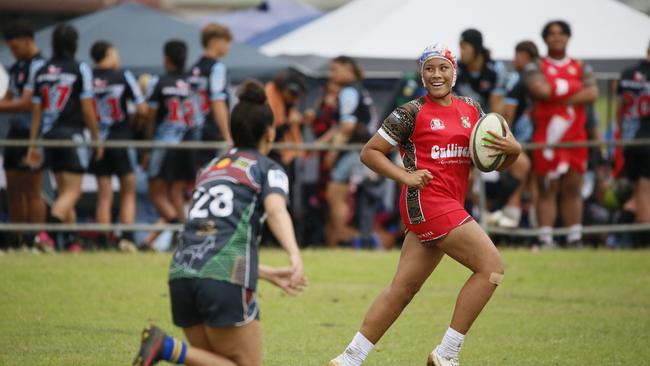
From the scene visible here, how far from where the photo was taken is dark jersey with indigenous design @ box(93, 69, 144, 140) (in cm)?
1384

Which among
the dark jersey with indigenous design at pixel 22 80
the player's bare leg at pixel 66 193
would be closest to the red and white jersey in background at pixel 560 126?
the player's bare leg at pixel 66 193

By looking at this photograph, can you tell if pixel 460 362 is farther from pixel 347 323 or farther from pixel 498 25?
pixel 498 25

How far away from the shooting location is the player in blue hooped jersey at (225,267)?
5.88 metres

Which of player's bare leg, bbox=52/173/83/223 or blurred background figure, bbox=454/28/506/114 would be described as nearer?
player's bare leg, bbox=52/173/83/223

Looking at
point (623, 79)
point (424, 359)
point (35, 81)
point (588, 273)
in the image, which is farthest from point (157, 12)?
point (424, 359)

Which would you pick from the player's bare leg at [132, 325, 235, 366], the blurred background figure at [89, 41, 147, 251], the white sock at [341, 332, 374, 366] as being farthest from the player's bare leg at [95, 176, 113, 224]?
the player's bare leg at [132, 325, 235, 366]

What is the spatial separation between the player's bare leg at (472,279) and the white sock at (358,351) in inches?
15.9

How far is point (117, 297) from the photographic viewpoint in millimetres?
10773

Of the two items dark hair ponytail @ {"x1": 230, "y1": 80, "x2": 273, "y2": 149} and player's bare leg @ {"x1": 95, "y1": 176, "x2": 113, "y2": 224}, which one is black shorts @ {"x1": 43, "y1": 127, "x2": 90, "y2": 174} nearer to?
player's bare leg @ {"x1": 95, "y1": 176, "x2": 113, "y2": 224}

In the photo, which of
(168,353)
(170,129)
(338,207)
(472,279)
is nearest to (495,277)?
(472,279)

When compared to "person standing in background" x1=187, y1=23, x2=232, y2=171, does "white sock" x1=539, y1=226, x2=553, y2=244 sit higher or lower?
lower

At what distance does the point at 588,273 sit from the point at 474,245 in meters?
5.77

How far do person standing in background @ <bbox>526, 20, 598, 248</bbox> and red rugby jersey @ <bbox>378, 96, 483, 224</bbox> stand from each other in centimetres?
658

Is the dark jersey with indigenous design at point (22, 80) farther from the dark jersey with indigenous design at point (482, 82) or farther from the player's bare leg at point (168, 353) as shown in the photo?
the player's bare leg at point (168, 353)
